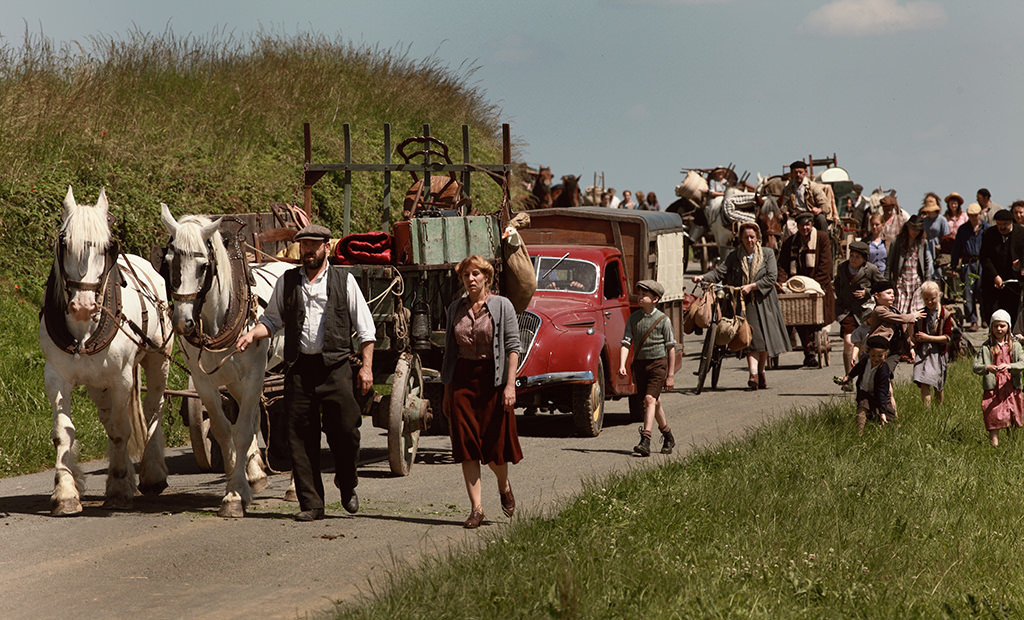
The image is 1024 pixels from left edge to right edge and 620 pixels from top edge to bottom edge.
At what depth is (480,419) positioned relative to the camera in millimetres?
9391

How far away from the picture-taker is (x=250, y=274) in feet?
33.7

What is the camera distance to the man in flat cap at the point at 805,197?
23844 millimetres

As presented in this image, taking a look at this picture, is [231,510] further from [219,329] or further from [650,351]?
[650,351]

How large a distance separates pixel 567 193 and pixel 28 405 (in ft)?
78.5

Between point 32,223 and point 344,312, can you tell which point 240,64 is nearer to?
point 32,223

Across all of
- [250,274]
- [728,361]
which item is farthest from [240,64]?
[250,274]

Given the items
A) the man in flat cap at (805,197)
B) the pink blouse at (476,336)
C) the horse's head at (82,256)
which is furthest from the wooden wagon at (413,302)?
the man in flat cap at (805,197)

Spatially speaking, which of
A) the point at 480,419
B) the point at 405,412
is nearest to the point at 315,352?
the point at 480,419

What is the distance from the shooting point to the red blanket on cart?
1210cm

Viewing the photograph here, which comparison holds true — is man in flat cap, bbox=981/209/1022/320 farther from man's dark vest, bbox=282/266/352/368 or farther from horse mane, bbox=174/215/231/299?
horse mane, bbox=174/215/231/299

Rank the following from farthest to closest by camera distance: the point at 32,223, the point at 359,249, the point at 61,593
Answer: the point at 32,223, the point at 359,249, the point at 61,593

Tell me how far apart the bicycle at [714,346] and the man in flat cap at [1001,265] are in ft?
11.1

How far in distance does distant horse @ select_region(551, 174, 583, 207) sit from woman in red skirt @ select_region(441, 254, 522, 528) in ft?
86.9

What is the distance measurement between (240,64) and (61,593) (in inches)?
907
